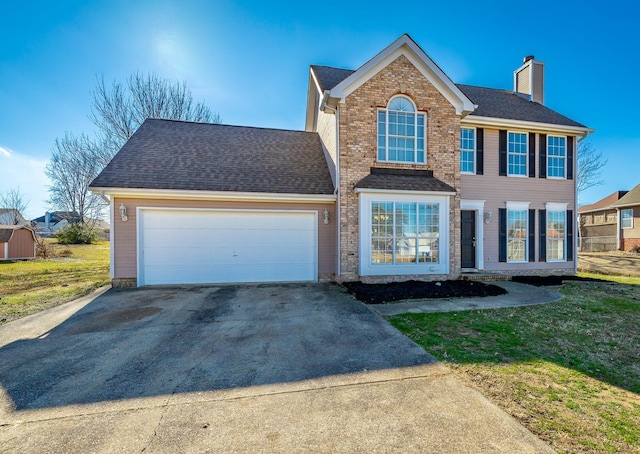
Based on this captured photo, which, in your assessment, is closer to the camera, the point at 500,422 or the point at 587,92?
the point at 500,422

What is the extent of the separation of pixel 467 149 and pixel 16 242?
2611cm

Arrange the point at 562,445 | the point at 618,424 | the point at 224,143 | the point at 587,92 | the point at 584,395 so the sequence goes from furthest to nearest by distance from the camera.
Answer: the point at 587,92, the point at 224,143, the point at 584,395, the point at 618,424, the point at 562,445

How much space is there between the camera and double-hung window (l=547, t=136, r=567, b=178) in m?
11.2

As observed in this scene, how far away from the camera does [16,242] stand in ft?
58.3

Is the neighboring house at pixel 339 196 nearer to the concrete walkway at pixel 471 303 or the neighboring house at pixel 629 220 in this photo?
the concrete walkway at pixel 471 303

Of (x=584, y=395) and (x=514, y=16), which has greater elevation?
(x=514, y=16)

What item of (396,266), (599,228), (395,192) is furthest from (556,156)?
(599,228)

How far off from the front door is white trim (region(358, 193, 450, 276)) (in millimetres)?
1899

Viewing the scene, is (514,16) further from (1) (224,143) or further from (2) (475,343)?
(2) (475,343)

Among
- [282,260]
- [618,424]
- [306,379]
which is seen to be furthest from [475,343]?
[282,260]

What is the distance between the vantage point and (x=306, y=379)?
332cm

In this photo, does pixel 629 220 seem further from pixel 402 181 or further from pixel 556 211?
pixel 402 181

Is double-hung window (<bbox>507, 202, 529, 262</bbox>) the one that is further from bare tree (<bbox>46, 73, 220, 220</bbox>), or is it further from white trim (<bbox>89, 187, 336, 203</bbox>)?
bare tree (<bbox>46, 73, 220, 220</bbox>)

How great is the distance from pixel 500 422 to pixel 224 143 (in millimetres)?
11125
